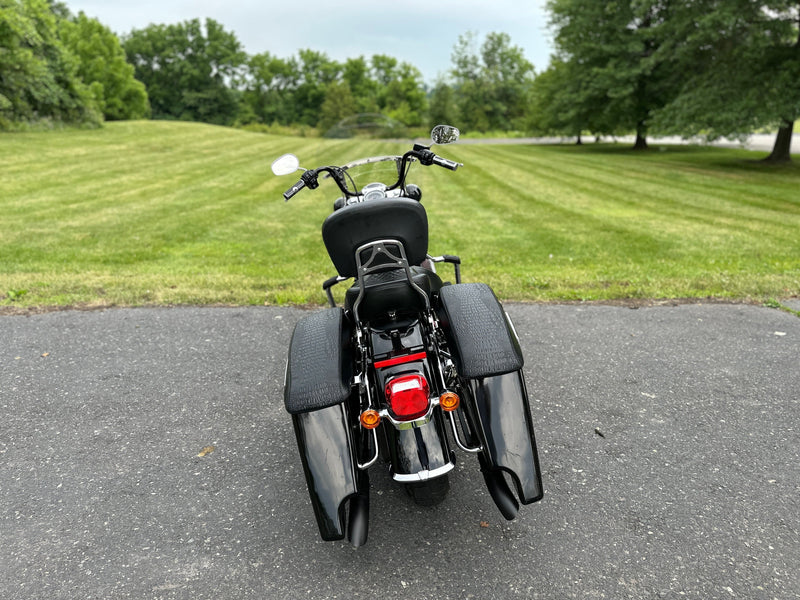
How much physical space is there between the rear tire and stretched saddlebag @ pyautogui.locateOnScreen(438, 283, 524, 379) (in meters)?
0.46

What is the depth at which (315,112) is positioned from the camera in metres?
74.1

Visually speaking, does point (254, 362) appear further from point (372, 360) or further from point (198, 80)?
point (198, 80)

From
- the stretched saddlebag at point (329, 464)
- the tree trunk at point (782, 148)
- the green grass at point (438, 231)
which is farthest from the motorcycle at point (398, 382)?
the tree trunk at point (782, 148)

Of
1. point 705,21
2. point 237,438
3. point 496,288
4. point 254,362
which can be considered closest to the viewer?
point 237,438

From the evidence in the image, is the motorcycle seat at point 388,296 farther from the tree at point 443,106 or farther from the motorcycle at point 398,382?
the tree at point 443,106

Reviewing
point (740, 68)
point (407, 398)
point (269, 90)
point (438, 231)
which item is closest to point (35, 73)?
point (438, 231)

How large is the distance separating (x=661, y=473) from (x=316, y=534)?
5.61 feet

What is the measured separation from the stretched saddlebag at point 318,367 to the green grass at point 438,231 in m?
2.98

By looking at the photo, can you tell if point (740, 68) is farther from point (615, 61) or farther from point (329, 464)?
point (329, 464)

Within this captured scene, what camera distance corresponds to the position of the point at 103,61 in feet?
148

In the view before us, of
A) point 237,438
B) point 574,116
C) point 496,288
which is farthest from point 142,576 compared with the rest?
point 574,116

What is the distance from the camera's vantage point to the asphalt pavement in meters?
2.09

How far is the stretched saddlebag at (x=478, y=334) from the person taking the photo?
6.94 feet

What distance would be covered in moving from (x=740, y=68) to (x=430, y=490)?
62.4ft
